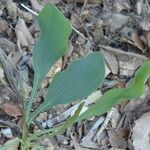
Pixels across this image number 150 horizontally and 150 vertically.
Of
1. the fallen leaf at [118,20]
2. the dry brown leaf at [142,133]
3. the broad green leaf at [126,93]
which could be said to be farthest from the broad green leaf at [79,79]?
the fallen leaf at [118,20]

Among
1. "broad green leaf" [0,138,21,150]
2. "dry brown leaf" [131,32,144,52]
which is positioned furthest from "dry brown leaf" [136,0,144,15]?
"broad green leaf" [0,138,21,150]

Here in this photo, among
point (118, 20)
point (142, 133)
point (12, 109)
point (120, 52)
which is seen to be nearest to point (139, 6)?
point (118, 20)

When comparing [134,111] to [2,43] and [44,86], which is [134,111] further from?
[2,43]

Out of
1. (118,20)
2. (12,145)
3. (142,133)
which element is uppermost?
(118,20)

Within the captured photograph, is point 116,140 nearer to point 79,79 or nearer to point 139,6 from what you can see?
point 79,79

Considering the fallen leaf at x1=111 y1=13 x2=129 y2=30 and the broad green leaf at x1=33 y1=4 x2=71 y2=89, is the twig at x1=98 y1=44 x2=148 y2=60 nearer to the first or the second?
the fallen leaf at x1=111 y1=13 x2=129 y2=30

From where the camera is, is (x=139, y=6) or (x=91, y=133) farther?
(x=139, y=6)
